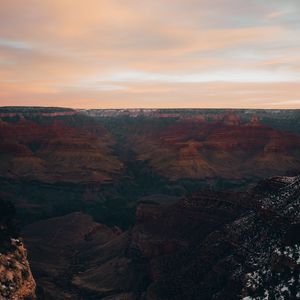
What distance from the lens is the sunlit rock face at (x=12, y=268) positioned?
55562 millimetres

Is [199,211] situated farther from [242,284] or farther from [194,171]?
[194,171]

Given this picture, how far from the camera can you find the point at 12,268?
192 feet

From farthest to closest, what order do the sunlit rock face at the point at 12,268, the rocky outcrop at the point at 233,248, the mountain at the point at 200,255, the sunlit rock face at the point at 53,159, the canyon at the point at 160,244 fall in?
the sunlit rock face at the point at 53,159
the sunlit rock face at the point at 12,268
the canyon at the point at 160,244
the mountain at the point at 200,255
the rocky outcrop at the point at 233,248

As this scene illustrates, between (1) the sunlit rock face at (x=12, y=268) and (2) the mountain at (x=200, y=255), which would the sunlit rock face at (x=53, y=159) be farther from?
(1) the sunlit rock face at (x=12, y=268)

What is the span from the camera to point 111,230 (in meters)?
114

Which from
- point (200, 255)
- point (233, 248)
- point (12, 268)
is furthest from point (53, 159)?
point (233, 248)

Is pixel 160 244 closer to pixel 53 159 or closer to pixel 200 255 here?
pixel 200 255

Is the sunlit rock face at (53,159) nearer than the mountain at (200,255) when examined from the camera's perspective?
No

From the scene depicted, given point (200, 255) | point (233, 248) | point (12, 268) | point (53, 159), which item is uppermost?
point (233, 248)

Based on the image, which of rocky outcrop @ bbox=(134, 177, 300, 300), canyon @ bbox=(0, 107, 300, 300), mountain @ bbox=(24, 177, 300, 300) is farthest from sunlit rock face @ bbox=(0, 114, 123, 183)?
rocky outcrop @ bbox=(134, 177, 300, 300)

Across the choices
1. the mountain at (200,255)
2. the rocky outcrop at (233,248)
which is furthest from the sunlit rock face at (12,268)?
the rocky outcrop at (233,248)

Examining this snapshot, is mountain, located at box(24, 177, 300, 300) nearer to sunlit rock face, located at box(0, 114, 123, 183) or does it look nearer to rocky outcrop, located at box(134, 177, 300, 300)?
rocky outcrop, located at box(134, 177, 300, 300)

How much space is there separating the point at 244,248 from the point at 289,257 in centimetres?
863

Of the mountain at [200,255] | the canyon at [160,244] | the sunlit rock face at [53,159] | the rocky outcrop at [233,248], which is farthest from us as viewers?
the sunlit rock face at [53,159]
